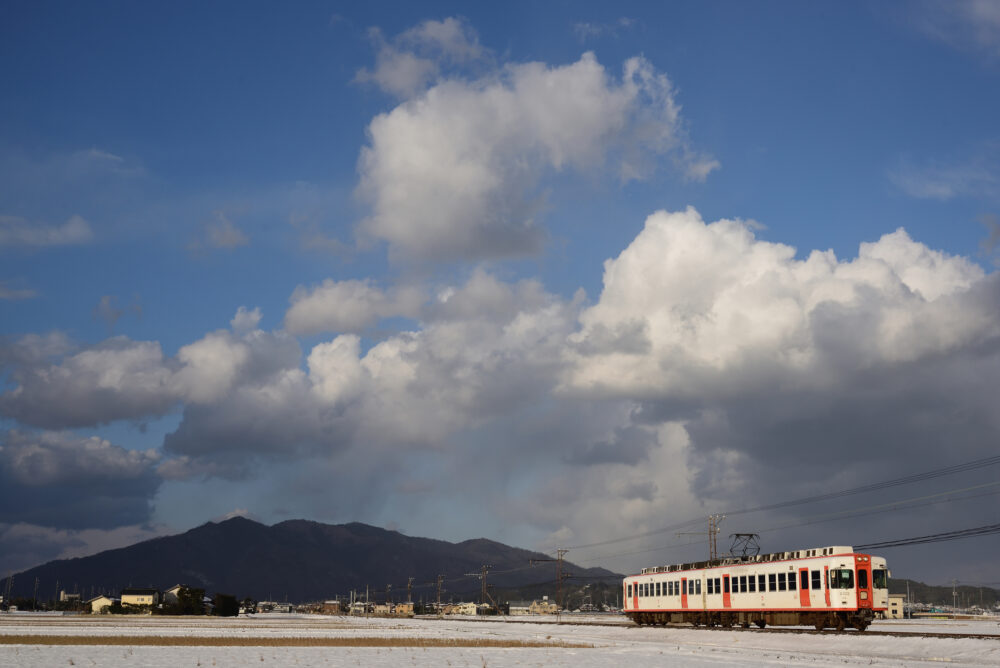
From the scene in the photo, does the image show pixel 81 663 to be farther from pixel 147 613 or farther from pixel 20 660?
pixel 147 613

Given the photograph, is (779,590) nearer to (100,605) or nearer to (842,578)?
(842,578)

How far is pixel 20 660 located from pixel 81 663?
11.5 feet

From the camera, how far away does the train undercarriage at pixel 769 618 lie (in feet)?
175

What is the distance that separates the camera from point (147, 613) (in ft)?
509

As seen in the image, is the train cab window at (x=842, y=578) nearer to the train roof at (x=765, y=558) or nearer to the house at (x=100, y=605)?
the train roof at (x=765, y=558)

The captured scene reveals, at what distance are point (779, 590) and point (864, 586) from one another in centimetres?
651

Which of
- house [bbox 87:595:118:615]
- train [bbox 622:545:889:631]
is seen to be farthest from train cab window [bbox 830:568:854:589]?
house [bbox 87:595:118:615]

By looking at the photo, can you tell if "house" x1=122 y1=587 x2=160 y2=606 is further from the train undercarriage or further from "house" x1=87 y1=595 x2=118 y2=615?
the train undercarriage

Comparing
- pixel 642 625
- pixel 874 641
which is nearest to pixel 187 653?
pixel 874 641

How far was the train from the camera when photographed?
5325cm

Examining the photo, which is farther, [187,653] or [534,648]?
[534,648]

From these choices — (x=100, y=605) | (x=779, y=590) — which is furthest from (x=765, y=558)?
(x=100, y=605)

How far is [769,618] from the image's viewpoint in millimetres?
60250

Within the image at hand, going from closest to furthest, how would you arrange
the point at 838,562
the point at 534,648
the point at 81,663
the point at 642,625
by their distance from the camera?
the point at 81,663
the point at 534,648
the point at 838,562
the point at 642,625
